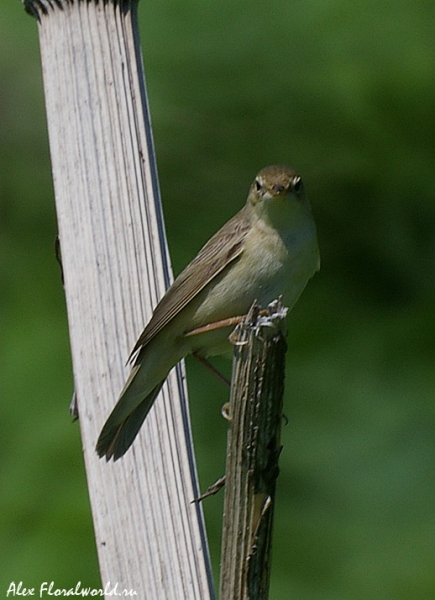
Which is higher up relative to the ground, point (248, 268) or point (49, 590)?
point (248, 268)

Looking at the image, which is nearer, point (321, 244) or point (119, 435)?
point (119, 435)

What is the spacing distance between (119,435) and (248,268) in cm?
87

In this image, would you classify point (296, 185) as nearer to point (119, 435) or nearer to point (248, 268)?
point (248, 268)

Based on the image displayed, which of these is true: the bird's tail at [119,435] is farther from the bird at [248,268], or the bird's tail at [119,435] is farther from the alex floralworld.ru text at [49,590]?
the alex floralworld.ru text at [49,590]

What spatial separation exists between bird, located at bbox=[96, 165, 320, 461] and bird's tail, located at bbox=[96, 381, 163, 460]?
0.47 meters

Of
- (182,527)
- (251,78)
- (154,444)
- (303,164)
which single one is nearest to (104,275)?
(154,444)

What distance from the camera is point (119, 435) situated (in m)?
1.97

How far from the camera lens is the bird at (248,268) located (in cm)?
270

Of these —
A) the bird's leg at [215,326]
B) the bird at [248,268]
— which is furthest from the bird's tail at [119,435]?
the bird's leg at [215,326]

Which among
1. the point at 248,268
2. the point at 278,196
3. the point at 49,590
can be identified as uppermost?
the point at 278,196

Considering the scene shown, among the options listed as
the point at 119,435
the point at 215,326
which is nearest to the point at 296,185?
the point at 215,326

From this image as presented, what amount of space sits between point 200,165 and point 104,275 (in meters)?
1.92

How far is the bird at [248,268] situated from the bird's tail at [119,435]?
1.55ft

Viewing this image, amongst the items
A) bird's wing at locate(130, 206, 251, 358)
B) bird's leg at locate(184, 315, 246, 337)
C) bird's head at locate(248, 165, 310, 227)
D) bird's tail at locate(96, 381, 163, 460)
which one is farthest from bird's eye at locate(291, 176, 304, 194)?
bird's tail at locate(96, 381, 163, 460)
